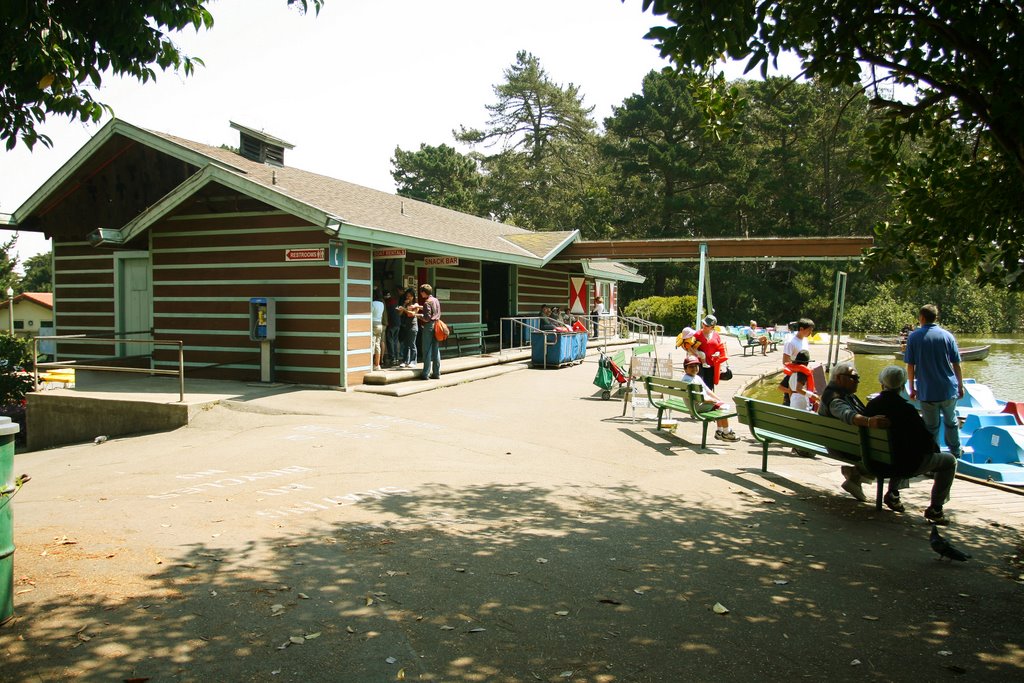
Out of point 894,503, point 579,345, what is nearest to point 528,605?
point 894,503

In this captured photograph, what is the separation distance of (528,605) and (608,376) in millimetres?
10092

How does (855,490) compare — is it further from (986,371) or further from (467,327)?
(986,371)

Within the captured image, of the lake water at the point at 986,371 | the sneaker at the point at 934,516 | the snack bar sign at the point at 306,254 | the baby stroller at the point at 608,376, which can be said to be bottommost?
the lake water at the point at 986,371

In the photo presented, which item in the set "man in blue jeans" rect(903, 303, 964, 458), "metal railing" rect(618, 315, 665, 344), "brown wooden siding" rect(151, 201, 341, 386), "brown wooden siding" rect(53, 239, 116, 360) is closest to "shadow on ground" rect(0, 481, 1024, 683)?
"man in blue jeans" rect(903, 303, 964, 458)

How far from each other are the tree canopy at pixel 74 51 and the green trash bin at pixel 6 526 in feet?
9.73

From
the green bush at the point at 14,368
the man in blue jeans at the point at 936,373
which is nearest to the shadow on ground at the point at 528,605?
the man in blue jeans at the point at 936,373

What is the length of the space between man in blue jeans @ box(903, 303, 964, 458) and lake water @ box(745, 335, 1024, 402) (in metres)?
9.28

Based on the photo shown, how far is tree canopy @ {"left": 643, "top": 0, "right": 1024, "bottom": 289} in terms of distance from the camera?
5438 mm

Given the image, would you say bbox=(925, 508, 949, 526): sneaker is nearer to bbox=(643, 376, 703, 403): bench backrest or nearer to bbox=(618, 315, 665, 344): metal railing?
bbox=(643, 376, 703, 403): bench backrest

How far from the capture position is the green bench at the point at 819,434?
6.31 m

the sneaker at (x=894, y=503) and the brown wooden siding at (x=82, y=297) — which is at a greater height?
the brown wooden siding at (x=82, y=297)

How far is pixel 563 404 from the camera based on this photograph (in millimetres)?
13555

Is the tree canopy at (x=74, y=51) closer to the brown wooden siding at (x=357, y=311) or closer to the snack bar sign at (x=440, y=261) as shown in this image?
the brown wooden siding at (x=357, y=311)

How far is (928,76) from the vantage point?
6.05 metres
